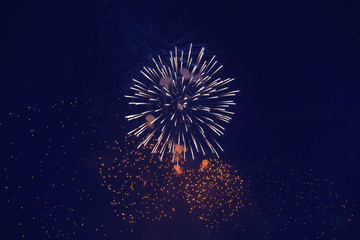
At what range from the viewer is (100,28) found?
670cm

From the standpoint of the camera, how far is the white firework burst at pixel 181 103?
243 inches

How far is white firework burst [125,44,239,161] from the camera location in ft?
20.2

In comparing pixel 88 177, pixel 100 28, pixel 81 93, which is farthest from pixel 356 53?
pixel 88 177

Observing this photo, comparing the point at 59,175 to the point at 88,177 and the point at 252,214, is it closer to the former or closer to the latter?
the point at 88,177

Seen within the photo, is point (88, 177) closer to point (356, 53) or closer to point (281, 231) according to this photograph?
point (281, 231)

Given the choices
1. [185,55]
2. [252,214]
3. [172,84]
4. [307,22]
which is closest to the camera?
[172,84]

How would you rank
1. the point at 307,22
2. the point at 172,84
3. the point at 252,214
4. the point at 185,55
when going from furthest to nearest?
→ 1. the point at 252,214
2. the point at 307,22
3. the point at 185,55
4. the point at 172,84

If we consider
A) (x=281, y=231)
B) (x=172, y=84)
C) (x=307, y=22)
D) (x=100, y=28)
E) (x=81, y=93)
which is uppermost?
(x=100, y=28)

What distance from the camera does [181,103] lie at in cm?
621

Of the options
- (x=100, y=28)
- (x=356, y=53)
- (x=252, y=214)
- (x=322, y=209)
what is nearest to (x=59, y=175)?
(x=100, y=28)

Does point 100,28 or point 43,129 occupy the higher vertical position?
point 100,28

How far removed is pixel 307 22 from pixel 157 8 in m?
3.34

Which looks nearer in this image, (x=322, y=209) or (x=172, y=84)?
(x=172, y=84)

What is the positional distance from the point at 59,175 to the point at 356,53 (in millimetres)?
7304
